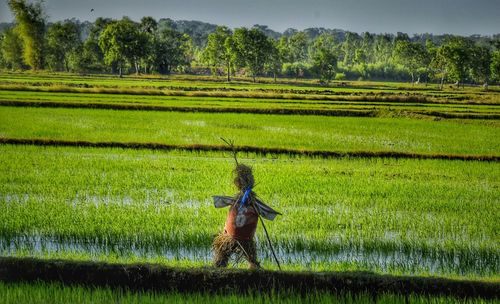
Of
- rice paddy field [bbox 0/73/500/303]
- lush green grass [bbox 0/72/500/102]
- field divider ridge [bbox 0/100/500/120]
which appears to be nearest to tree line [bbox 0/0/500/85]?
lush green grass [bbox 0/72/500/102]

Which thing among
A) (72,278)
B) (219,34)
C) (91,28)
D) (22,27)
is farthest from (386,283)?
(219,34)

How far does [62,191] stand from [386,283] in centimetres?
415

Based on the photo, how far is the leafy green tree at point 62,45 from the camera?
28484 mm

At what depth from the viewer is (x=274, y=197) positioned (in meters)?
6.46

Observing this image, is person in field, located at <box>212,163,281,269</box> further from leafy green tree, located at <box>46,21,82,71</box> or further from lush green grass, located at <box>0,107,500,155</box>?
leafy green tree, located at <box>46,21,82,71</box>

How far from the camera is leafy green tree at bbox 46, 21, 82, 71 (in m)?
28.5

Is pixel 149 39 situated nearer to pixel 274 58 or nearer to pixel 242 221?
pixel 274 58

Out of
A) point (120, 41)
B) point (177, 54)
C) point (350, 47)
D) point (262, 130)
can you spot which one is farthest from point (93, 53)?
point (350, 47)

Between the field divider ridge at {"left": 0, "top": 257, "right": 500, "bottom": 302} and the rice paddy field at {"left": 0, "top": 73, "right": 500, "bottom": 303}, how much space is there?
3.6 inches

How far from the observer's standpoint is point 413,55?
141ft

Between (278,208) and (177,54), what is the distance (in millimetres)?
35991

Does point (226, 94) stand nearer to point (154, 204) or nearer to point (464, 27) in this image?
point (464, 27)

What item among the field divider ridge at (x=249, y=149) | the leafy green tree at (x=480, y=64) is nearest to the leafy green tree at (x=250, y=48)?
the leafy green tree at (x=480, y=64)

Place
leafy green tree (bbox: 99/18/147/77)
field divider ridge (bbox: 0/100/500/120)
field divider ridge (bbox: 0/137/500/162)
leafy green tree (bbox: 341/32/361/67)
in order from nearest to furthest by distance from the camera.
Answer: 1. field divider ridge (bbox: 0/137/500/162)
2. field divider ridge (bbox: 0/100/500/120)
3. leafy green tree (bbox: 99/18/147/77)
4. leafy green tree (bbox: 341/32/361/67)
